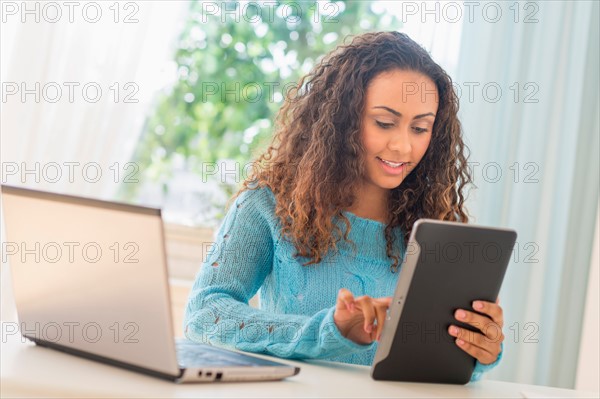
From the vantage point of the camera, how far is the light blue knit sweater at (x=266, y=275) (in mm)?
1456

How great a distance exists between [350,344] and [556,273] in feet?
4.93

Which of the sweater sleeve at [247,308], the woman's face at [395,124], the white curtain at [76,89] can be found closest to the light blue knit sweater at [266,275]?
the sweater sleeve at [247,308]

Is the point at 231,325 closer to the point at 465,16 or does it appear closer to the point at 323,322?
the point at 323,322

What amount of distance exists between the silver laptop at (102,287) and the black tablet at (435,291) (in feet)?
0.58

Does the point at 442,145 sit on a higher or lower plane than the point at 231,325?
higher

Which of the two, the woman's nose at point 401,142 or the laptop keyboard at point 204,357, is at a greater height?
the woman's nose at point 401,142

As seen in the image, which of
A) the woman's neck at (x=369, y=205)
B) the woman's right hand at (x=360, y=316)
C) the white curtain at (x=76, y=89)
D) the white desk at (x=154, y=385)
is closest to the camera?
the white desk at (x=154, y=385)

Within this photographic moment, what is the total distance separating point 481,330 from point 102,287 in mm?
584

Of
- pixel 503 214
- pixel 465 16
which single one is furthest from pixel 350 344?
pixel 465 16

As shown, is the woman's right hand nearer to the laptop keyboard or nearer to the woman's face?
the laptop keyboard

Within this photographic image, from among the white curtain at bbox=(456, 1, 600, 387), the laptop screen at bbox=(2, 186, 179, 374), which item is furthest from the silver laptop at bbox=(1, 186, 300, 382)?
the white curtain at bbox=(456, 1, 600, 387)

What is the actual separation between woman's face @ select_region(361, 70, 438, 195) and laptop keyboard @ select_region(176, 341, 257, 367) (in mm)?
656

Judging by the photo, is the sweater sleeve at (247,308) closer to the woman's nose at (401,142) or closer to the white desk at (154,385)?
the white desk at (154,385)

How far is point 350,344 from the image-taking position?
4.16 ft
